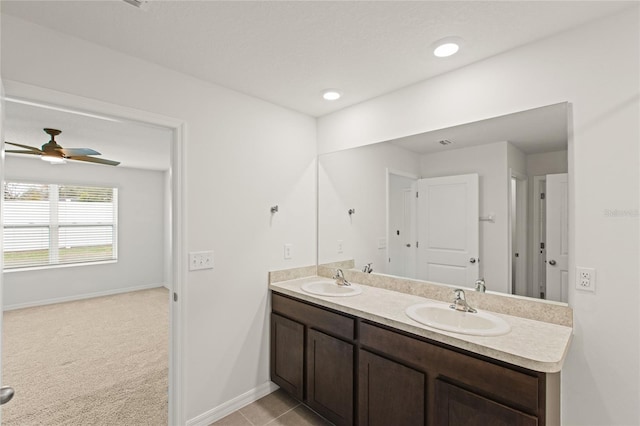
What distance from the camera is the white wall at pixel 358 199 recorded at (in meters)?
2.44

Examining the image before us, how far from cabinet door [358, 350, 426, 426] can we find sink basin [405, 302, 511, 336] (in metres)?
0.28

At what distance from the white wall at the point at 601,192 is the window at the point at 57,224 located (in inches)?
263

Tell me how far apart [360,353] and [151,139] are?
3637 millimetres

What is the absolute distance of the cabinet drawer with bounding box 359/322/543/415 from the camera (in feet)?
4.09

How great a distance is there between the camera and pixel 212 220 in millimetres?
2221

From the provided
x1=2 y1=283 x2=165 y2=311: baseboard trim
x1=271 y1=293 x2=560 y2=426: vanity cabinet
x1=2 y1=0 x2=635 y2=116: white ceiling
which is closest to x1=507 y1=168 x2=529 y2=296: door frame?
x1=271 y1=293 x2=560 y2=426: vanity cabinet

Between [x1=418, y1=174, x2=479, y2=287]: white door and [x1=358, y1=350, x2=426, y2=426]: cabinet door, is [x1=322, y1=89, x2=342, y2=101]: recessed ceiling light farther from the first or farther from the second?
[x1=358, y1=350, x2=426, y2=426]: cabinet door

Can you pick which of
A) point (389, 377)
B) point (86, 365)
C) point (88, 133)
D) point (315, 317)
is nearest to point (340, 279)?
point (315, 317)

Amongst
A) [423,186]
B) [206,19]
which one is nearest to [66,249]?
[206,19]

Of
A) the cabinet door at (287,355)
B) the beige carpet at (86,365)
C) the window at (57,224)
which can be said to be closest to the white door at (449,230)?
the cabinet door at (287,355)

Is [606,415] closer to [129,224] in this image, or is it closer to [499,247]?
[499,247]

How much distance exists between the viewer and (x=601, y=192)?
146 cm

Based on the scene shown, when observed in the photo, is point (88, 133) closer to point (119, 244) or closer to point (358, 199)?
point (119, 244)

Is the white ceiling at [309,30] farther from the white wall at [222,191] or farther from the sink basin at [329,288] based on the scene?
the sink basin at [329,288]
